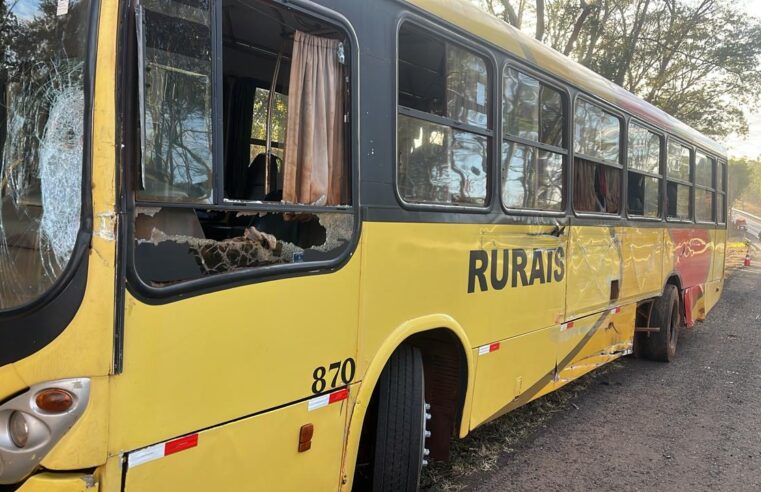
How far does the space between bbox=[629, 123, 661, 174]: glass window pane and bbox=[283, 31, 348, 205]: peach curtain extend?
4.36 m

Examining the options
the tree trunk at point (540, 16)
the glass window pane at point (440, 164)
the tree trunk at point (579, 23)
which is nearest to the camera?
the glass window pane at point (440, 164)

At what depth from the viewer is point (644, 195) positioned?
258 inches

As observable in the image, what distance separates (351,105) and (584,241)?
3.07 meters

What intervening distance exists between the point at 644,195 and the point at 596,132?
1582mm

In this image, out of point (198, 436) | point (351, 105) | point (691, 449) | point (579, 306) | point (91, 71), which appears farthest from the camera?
point (579, 306)

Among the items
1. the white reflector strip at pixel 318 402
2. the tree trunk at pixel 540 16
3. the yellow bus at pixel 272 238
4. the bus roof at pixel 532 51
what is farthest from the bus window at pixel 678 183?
the tree trunk at pixel 540 16

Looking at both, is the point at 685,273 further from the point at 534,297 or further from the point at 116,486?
the point at 116,486

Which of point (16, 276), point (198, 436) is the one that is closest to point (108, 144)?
point (16, 276)

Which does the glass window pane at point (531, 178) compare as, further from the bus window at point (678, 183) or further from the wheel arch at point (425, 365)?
the bus window at point (678, 183)

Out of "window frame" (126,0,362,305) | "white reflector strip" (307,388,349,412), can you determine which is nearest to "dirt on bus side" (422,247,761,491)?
"white reflector strip" (307,388,349,412)

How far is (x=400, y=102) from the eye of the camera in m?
3.11

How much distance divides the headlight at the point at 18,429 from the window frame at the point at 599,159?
4.15 m

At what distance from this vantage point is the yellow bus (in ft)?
6.15

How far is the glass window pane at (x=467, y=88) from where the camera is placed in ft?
11.5
